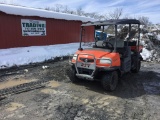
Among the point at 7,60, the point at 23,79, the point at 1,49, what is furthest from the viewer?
the point at 1,49

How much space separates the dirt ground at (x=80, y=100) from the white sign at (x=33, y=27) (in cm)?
555

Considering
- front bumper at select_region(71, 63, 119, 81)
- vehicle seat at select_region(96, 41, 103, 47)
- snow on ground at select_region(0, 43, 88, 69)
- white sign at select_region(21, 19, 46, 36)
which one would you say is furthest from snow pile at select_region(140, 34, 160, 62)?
front bumper at select_region(71, 63, 119, 81)

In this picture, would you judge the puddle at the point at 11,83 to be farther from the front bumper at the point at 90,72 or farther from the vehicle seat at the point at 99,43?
the vehicle seat at the point at 99,43

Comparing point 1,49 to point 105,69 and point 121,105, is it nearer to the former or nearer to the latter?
point 105,69

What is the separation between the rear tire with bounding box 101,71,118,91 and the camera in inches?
257

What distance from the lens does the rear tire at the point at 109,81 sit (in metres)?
6.52

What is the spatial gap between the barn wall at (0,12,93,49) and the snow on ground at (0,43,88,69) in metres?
0.45

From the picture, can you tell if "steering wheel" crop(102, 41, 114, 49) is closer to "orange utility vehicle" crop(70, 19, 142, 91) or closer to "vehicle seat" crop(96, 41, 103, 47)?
"orange utility vehicle" crop(70, 19, 142, 91)

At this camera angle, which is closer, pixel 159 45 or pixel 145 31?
pixel 159 45

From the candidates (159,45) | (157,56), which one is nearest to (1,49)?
(157,56)

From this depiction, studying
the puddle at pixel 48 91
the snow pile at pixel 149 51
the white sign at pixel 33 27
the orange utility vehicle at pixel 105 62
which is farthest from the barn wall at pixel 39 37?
the orange utility vehicle at pixel 105 62

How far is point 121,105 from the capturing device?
18.5ft

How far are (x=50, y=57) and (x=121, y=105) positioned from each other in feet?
27.7

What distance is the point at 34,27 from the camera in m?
14.1
